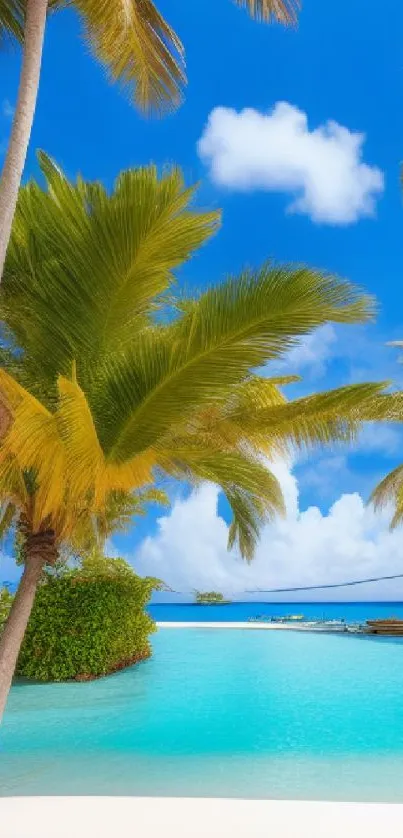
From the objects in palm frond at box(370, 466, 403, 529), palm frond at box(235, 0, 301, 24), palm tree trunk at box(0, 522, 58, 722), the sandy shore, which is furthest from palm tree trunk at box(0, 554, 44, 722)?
palm frond at box(370, 466, 403, 529)

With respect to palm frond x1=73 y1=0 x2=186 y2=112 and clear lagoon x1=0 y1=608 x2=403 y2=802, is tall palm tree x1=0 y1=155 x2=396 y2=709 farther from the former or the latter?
A: clear lagoon x1=0 y1=608 x2=403 y2=802

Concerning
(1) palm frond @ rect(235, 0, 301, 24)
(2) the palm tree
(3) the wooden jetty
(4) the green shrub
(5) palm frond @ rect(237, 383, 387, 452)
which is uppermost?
(1) palm frond @ rect(235, 0, 301, 24)

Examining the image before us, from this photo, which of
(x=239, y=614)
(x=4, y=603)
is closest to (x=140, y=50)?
(x=4, y=603)

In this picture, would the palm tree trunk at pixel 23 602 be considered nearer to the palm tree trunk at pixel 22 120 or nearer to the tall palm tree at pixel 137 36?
the palm tree trunk at pixel 22 120

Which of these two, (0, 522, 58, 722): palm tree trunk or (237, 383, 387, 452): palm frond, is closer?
(0, 522, 58, 722): palm tree trunk

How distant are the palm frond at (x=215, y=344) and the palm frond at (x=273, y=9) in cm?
358

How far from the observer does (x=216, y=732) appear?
8594 mm

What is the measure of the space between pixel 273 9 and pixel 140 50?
3.93 feet

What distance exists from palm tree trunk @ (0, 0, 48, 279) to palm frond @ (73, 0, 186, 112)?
3.36 feet

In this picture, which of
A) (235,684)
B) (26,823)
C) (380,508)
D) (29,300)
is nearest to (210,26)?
(380,508)

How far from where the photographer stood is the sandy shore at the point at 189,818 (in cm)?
439

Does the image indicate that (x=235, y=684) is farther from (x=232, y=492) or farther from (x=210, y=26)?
(x=210, y=26)

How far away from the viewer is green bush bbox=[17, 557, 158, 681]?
37.7 ft

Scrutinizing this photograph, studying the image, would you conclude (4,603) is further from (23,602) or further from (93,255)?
(93,255)
